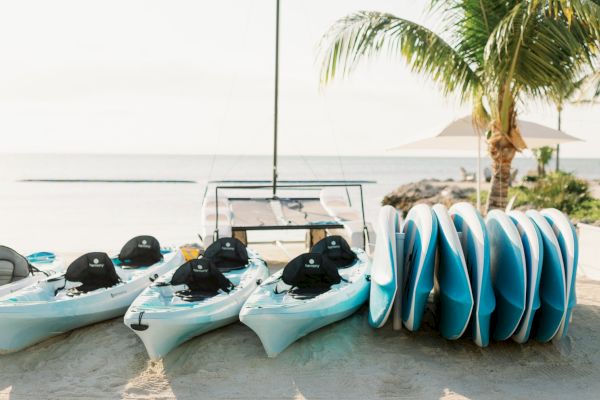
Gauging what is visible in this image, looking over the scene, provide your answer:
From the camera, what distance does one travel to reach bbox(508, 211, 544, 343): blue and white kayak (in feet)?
16.1

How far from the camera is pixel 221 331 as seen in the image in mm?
5609

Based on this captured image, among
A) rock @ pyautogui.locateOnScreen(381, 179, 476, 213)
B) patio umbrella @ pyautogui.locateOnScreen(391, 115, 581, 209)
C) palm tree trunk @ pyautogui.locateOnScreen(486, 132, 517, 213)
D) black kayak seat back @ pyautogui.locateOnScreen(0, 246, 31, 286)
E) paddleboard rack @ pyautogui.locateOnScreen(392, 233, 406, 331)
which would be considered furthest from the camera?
rock @ pyautogui.locateOnScreen(381, 179, 476, 213)

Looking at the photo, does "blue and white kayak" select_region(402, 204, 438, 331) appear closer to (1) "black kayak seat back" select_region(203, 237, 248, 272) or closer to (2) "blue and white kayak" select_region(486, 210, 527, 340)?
(2) "blue and white kayak" select_region(486, 210, 527, 340)

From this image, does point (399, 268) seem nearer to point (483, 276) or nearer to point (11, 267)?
point (483, 276)

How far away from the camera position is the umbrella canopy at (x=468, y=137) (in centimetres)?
1087

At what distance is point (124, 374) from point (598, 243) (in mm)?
6838

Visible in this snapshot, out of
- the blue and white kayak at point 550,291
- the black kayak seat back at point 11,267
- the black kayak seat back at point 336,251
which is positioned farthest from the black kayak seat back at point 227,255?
the blue and white kayak at point 550,291

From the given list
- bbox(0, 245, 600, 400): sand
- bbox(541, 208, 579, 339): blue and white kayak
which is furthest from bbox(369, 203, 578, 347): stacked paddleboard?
bbox(0, 245, 600, 400): sand

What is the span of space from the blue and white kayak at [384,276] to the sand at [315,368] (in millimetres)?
344

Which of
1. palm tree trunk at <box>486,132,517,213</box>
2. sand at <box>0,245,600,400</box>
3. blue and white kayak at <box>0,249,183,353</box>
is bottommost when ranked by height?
sand at <box>0,245,600,400</box>

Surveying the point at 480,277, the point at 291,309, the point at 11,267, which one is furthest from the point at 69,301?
the point at 480,277

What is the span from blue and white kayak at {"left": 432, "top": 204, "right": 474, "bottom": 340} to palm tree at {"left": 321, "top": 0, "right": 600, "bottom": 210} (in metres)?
3.63

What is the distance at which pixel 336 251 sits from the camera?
283 inches

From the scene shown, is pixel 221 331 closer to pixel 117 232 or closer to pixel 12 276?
pixel 12 276
